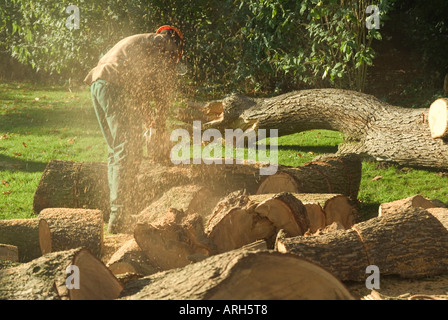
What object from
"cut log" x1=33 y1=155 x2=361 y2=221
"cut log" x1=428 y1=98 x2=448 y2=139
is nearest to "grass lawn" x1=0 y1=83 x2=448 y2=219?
"cut log" x1=33 y1=155 x2=361 y2=221

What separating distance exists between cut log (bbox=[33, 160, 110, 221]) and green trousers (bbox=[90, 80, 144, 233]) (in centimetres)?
40

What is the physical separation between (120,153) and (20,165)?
10.1 ft

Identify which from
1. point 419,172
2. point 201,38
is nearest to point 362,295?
point 419,172

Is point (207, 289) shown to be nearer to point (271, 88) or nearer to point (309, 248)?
point (309, 248)

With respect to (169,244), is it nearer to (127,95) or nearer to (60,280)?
(60,280)

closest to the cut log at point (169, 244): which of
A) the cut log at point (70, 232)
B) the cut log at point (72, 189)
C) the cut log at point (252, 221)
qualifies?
the cut log at point (252, 221)

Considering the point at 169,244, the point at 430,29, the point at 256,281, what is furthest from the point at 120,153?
the point at 430,29

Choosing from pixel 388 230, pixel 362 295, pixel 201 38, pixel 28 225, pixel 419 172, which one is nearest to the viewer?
pixel 362 295

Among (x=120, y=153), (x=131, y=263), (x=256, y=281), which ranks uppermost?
(x=120, y=153)

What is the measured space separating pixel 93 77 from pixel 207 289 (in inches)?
149

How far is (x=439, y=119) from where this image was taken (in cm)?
657

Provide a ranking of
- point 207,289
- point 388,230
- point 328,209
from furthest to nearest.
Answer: point 328,209, point 388,230, point 207,289

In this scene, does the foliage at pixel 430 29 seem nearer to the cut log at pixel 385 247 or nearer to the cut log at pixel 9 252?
the cut log at pixel 385 247
